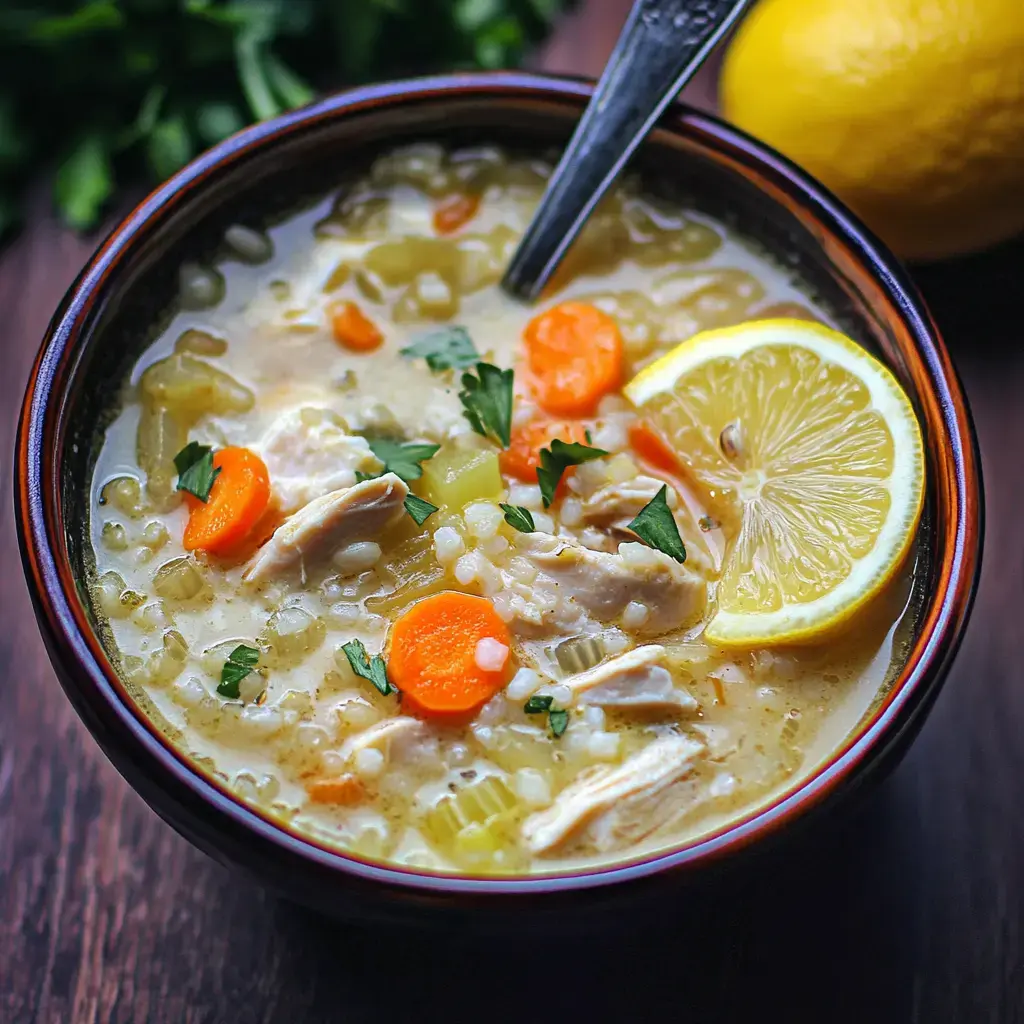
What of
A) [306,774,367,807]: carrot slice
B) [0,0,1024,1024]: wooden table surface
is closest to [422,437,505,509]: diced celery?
[306,774,367,807]: carrot slice

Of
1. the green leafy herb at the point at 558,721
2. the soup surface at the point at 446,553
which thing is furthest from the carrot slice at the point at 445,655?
the green leafy herb at the point at 558,721

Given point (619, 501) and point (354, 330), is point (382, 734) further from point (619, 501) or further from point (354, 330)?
point (354, 330)

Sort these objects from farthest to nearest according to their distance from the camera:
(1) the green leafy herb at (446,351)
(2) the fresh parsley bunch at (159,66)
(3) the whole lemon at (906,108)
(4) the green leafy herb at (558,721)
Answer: (2) the fresh parsley bunch at (159,66), (3) the whole lemon at (906,108), (1) the green leafy herb at (446,351), (4) the green leafy herb at (558,721)

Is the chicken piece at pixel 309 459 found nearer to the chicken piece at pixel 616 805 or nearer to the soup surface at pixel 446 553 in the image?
the soup surface at pixel 446 553

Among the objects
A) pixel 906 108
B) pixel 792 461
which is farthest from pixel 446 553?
pixel 906 108

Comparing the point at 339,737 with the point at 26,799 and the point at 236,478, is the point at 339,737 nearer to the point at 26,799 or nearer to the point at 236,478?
the point at 236,478

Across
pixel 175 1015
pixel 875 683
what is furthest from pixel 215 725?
pixel 875 683
